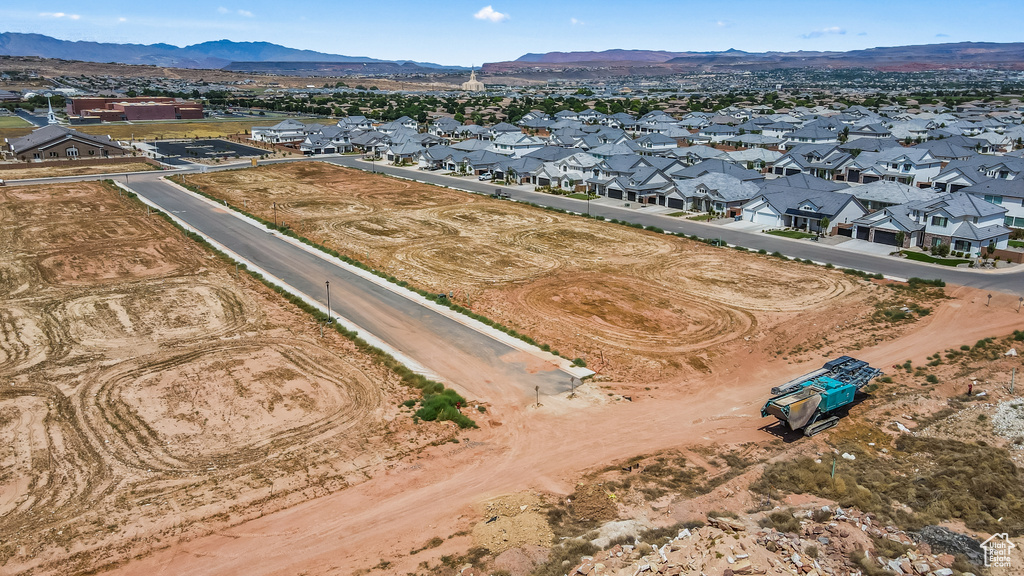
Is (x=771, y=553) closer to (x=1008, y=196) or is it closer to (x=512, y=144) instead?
(x=1008, y=196)

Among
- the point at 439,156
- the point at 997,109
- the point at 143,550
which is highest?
the point at 997,109

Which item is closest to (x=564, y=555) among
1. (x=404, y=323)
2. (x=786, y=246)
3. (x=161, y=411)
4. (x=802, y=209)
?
(x=161, y=411)

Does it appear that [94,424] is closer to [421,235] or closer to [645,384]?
[645,384]

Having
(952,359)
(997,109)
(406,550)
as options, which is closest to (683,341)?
(952,359)

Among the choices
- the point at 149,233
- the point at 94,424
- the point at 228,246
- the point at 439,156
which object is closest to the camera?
the point at 94,424

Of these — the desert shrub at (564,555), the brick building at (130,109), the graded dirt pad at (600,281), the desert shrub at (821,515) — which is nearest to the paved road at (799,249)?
the graded dirt pad at (600,281)

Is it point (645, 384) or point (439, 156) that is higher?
point (439, 156)
